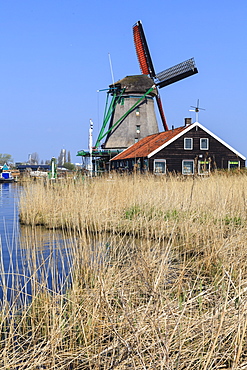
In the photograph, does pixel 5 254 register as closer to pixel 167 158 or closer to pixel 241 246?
pixel 241 246

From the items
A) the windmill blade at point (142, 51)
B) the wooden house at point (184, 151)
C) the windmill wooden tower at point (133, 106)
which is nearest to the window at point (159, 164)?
the wooden house at point (184, 151)

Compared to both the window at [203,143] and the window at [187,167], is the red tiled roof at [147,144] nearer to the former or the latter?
the window at [203,143]

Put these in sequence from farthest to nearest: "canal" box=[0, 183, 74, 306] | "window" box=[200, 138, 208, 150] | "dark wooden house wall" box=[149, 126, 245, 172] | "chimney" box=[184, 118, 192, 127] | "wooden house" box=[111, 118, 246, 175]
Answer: "chimney" box=[184, 118, 192, 127] → "window" box=[200, 138, 208, 150] → "dark wooden house wall" box=[149, 126, 245, 172] → "wooden house" box=[111, 118, 246, 175] → "canal" box=[0, 183, 74, 306]

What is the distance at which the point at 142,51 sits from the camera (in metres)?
31.0

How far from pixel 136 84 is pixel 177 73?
2.87 metres

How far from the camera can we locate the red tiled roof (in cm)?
2469

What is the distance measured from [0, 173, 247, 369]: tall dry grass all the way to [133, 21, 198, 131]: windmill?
20.6 metres

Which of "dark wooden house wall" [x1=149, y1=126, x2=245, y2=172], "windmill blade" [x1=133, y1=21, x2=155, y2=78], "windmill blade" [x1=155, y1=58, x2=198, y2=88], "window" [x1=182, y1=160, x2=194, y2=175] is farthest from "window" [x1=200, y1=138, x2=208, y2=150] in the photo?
"windmill blade" [x1=133, y1=21, x2=155, y2=78]

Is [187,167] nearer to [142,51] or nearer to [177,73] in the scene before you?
[177,73]

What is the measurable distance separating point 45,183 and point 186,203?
470 centimetres

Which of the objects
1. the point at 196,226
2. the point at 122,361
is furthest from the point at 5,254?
the point at 122,361

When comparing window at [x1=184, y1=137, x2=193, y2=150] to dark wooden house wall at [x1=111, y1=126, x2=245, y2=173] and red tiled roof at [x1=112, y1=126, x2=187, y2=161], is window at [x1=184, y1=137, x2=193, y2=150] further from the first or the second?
red tiled roof at [x1=112, y1=126, x2=187, y2=161]

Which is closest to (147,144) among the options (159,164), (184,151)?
(159,164)

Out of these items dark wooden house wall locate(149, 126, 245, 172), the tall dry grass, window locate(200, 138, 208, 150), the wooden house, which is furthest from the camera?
window locate(200, 138, 208, 150)
